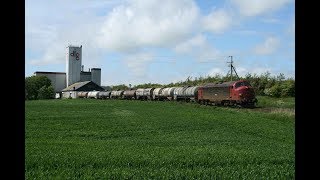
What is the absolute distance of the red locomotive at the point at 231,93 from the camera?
41.3 m

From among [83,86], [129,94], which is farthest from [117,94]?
[83,86]

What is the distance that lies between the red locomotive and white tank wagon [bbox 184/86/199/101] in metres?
4.61

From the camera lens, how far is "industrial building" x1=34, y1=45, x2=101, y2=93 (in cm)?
11438

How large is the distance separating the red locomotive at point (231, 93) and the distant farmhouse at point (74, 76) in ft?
232

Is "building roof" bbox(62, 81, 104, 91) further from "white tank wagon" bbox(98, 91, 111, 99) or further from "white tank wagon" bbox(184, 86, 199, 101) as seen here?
"white tank wagon" bbox(184, 86, 199, 101)

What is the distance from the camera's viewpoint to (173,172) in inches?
411

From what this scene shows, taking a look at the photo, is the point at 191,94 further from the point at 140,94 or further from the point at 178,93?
the point at 140,94

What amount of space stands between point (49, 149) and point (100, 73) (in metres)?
121

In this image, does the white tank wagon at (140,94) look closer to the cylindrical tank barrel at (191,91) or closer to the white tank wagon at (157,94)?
the white tank wagon at (157,94)

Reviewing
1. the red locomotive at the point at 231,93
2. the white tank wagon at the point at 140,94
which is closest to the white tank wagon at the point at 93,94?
the white tank wagon at the point at 140,94

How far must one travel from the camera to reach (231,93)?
140ft
